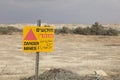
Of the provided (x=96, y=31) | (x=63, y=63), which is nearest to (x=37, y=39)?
(x=63, y=63)

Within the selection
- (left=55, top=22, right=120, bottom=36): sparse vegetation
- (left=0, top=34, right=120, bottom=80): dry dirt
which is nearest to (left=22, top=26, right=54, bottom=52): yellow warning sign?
(left=0, top=34, right=120, bottom=80): dry dirt

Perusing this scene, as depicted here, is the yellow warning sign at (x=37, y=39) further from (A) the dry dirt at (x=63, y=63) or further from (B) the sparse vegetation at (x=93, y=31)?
(B) the sparse vegetation at (x=93, y=31)

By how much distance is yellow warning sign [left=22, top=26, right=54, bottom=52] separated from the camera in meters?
13.3

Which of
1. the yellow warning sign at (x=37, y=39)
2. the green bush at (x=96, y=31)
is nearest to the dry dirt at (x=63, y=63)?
the yellow warning sign at (x=37, y=39)

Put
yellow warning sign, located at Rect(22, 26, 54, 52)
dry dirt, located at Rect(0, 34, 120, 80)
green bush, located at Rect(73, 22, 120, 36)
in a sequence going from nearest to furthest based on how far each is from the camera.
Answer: yellow warning sign, located at Rect(22, 26, 54, 52) → dry dirt, located at Rect(0, 34, 120, 80) → green bush, located at Rect(73, 22, 120, 36)

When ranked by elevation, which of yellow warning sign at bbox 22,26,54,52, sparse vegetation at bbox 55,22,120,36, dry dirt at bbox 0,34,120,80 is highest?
yellow warning sign at bbox 22,26,54,52

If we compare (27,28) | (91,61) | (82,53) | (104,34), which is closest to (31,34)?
(27,28)

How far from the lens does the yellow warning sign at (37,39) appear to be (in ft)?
43.7

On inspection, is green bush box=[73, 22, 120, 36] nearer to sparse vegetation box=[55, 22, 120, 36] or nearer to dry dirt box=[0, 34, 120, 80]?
sparse vegetation box=[55, 22, 120, 36]

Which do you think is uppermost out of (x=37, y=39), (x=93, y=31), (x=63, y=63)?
(x=37, y=39)

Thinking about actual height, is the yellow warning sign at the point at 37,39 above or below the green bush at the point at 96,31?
above

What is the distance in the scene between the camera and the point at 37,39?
13.3 m

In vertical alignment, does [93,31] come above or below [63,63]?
above

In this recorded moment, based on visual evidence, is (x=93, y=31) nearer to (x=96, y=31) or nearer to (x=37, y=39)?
(x=96, y=31)
